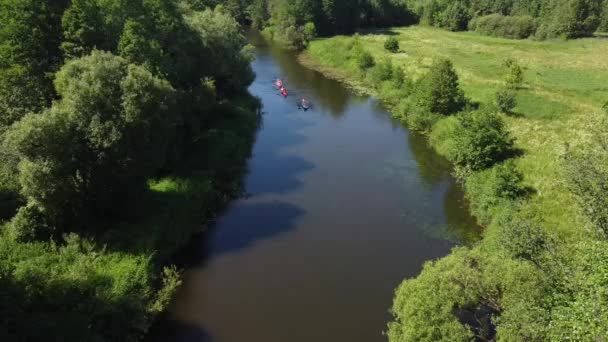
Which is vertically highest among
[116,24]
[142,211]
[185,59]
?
[116,24]

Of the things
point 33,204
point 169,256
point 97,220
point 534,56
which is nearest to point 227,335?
point 169,256

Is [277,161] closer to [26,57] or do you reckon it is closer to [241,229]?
[241,229]

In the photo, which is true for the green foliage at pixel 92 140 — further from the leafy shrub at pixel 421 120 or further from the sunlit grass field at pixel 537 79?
the leafy shrub at pixel 421 120

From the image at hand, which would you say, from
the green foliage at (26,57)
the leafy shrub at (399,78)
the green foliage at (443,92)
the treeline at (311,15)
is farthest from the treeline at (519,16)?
the green foliage at (26,57)

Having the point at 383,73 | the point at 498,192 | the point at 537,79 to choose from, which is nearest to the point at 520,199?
the point at 498,192

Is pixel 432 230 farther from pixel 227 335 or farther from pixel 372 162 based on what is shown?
pixel 227 335
